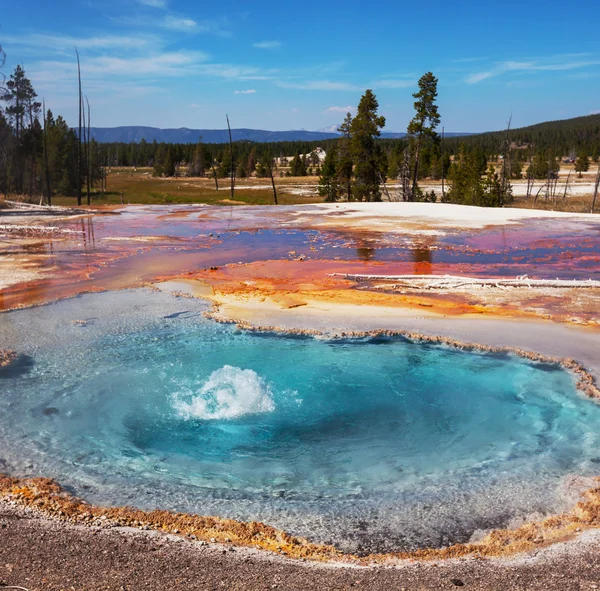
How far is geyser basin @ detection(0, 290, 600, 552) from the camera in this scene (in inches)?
197

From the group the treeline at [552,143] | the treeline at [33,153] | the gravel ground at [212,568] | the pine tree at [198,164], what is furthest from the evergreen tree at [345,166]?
the treeline at [552,143]

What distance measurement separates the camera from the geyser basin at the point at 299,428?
16.5ft

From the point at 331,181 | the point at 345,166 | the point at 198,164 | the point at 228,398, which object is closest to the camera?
the point at 228,398

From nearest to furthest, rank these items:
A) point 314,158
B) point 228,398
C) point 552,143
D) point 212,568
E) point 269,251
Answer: point 212,568 → point 228,398 → point 269,251 → point 314,158 → point 552,143

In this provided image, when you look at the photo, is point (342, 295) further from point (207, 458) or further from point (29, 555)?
point (29, 555)

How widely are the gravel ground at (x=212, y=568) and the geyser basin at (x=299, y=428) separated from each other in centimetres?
55

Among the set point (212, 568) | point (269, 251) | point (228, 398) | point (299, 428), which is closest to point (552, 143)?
point (269, 251)

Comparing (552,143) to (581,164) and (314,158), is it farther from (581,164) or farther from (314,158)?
(314,158)

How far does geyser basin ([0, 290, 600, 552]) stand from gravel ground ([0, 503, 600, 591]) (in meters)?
0.55

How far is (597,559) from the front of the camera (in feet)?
13.3

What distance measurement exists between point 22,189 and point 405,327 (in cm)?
4095

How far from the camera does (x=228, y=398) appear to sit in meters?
7.21

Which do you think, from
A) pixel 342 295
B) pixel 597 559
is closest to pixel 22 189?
pixel 342 295

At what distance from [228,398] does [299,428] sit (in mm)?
1029
